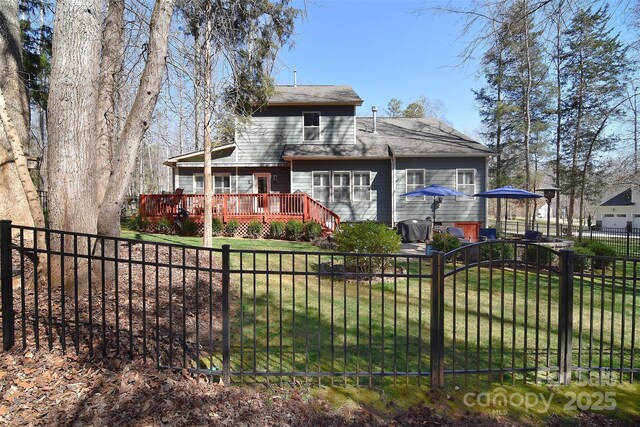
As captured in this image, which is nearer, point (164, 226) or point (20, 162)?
point (20, 162)

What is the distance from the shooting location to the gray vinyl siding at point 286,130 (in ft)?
59.3

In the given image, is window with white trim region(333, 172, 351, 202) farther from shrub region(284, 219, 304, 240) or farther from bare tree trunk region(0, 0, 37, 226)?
bare tree trunk region(0, 0, 37, 226)

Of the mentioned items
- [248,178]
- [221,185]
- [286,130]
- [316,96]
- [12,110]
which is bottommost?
[221,185]

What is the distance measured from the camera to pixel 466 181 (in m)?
17.4

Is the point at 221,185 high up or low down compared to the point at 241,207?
up

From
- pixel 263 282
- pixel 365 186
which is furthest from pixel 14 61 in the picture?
pixel 365 186

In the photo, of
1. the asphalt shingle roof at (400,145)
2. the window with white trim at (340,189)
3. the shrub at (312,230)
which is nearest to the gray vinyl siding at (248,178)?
the asphalt shingle roof at (400,145)

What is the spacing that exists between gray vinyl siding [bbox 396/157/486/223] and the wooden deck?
4.69m

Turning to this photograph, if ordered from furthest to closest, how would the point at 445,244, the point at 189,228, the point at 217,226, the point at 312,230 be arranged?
1. the point at 217,226
2. the point at 189,228
3. the point at 312,230
4. the point at 445,244

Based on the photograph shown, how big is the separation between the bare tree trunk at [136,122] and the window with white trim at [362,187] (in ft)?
42.9

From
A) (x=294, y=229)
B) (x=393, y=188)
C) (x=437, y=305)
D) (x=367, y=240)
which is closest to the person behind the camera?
(x=437, y=305)

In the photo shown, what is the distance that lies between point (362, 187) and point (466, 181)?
16.5 feet

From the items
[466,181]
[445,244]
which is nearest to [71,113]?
[445,244]

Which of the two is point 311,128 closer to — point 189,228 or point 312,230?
point 312,230
